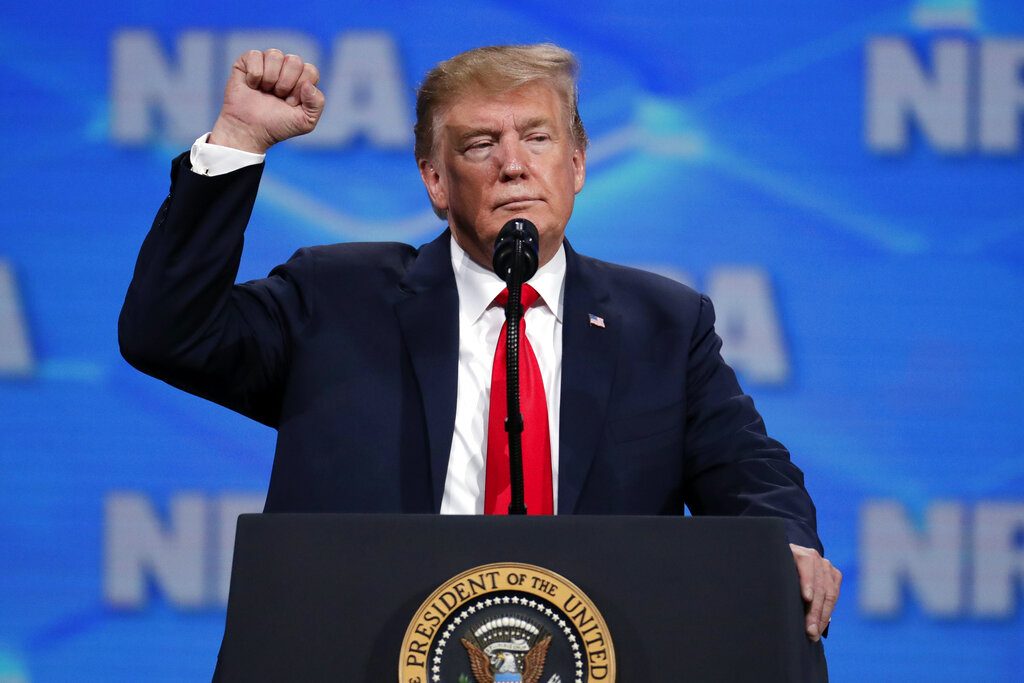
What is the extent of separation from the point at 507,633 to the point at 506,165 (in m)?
0.95

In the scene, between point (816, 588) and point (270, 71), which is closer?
point (816, 588)

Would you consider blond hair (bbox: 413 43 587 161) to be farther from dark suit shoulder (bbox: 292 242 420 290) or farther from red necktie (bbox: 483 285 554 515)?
red necktie (bbox: 483 285 554 515)

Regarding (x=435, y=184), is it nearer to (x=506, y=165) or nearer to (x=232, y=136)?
(x=506, y=165)

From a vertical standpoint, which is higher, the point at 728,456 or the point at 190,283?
the point at 190,283

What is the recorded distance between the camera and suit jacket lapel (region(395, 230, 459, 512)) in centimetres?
174

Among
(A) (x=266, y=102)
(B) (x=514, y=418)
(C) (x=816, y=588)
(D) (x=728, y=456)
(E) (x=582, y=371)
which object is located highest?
(A) (x=266, y=102)

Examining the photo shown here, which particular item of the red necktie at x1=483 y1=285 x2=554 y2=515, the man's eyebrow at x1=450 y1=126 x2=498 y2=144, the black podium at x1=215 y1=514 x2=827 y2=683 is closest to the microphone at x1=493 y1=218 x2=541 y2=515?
the black podium at x1=215 y1=514 x2=827 y2=683

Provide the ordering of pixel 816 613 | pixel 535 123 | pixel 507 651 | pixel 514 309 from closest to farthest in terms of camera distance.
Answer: pixel 507 651
pixel 816 613
pixel 514 309
pixel 535 123

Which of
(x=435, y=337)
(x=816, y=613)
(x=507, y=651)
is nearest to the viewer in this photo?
(x=507, y=651)

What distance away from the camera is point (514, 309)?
1.43m

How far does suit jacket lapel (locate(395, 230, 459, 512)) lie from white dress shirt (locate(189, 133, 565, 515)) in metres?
0.02

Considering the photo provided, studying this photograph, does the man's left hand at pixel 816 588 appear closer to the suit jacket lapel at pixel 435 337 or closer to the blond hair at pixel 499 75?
the suit jacket lapel at pixel 435 337

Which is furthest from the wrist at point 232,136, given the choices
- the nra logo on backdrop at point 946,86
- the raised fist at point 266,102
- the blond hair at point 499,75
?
the nra logo on backdrop at point 946,86

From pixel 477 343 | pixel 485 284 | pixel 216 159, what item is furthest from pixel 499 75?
pixel 216 159
